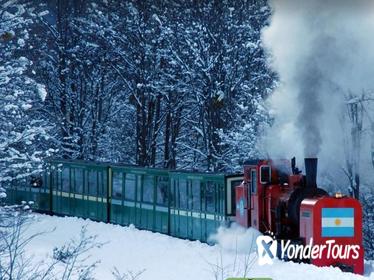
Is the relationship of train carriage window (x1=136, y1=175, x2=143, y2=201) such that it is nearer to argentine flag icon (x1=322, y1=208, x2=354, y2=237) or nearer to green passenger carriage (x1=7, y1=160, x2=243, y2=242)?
green passenger carriage (x1=7, y1=160, x2=243, y2=242)

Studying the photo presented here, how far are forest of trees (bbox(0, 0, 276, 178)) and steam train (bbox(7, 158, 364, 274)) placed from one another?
2724 mm

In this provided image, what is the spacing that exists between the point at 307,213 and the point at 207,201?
6.08m

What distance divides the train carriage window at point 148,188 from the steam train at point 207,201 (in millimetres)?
32

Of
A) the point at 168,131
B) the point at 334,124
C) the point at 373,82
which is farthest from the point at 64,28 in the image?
the point at 373,82

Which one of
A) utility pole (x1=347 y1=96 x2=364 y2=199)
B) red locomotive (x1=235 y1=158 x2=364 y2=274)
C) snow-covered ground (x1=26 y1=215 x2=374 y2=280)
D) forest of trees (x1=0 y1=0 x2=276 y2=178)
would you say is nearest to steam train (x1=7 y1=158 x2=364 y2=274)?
red locomotive (x1=235 y1=158 x2=364 y2=274)

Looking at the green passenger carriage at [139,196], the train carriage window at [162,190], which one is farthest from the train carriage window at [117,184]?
the train carriage window at [162,190]

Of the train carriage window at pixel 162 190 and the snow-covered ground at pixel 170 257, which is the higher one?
the train carriage window at pixel 162 190

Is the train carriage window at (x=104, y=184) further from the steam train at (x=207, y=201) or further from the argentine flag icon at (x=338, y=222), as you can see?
the argentine flag icon at (x=338, y=222)

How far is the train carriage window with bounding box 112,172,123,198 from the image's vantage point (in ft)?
84.7

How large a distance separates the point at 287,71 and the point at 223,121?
10815mm

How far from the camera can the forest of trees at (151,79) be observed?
29266mm

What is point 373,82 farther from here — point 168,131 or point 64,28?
point 64,28

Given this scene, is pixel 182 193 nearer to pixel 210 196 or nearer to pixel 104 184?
→ pixel 210 196

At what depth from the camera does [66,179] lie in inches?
1144
